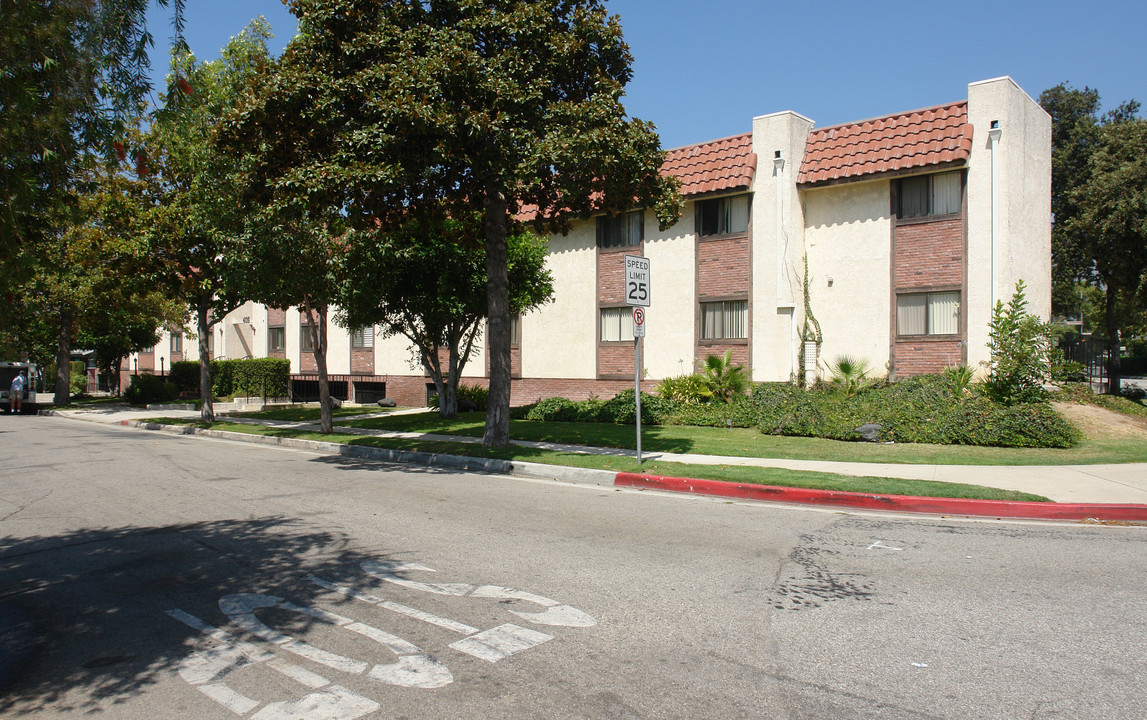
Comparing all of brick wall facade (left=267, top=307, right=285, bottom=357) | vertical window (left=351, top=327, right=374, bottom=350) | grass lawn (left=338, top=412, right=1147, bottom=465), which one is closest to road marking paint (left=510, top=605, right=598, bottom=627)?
grass lawn (left=338, top=412, right=1147, bottom=465)

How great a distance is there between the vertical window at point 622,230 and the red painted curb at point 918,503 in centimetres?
1430

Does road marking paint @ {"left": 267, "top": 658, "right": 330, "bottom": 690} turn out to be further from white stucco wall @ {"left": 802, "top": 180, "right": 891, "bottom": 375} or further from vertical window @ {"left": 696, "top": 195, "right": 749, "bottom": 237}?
vertical window @ {"left": 696, "top": 195, "right": 749, "bottom": 237}

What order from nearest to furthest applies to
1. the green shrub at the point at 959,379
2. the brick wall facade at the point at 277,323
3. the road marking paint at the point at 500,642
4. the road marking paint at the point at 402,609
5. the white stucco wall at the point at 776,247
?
1. the road marking paint at the point at 500,642
2. the road marking paint at the point at 402,609
3. the green shrub at the point at 959,379
4. the white stucco wall at the point at 776,247
5. the brick wall facade at the point at 277,323

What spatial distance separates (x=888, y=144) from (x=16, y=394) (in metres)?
35.7

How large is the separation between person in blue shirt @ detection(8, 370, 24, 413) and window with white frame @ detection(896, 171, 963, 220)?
35548 millimetres

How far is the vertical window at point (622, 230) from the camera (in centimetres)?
2428

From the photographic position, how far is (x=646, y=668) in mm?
4492

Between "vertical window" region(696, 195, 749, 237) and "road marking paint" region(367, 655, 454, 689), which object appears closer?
"road marking paint" region(367, 655, 454, 689)

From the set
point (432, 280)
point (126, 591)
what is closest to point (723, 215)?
point (432, 280)

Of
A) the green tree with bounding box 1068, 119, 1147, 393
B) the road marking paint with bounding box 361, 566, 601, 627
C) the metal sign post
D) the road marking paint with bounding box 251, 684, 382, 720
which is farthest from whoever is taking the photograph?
the green tree with bounding box 1068, 119, 1147, 393

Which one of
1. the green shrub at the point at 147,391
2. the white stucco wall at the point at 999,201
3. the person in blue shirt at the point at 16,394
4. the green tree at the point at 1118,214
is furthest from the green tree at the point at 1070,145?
the person in blue shirt at the point at 16,394

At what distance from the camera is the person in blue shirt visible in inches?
1300

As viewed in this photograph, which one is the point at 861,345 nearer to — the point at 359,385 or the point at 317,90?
the point at 317,90

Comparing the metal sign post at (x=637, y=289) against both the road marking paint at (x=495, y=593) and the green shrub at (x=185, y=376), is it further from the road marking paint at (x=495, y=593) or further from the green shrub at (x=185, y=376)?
the green shrub at (x=185, y=376)
